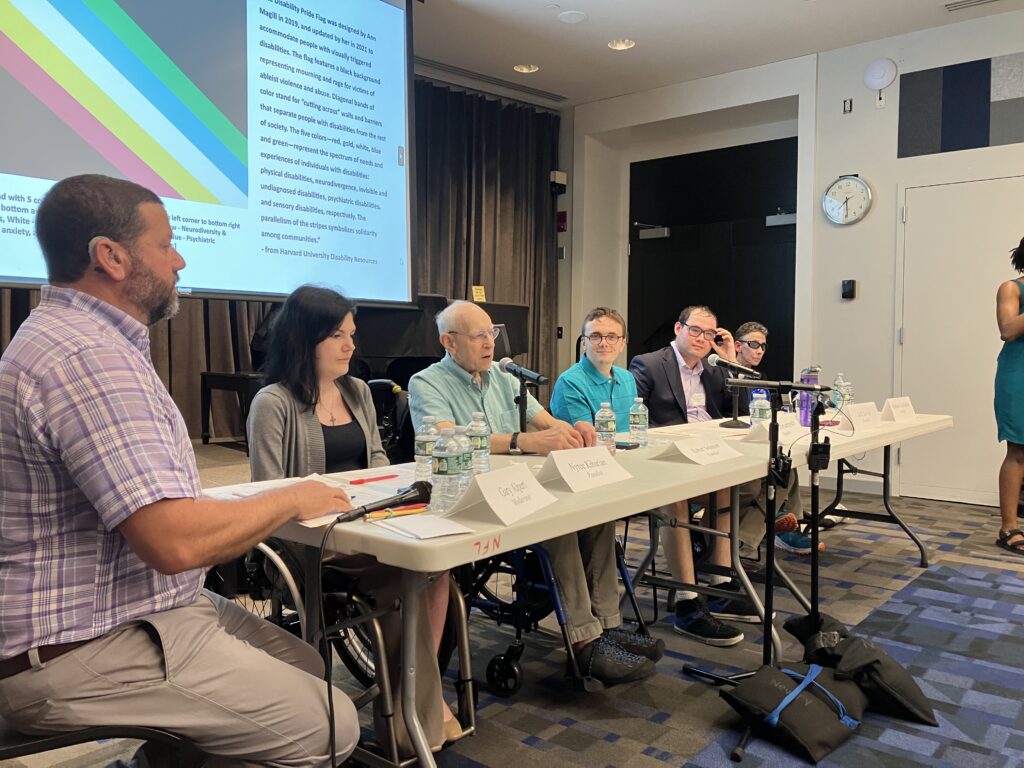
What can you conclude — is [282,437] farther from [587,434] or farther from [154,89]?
[154,89]

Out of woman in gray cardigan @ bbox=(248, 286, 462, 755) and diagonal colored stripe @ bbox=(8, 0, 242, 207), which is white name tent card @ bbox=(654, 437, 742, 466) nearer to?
woman in gray cardigan @ bbox=(248, 286, 462, 755)

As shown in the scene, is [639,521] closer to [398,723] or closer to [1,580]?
[398,723]

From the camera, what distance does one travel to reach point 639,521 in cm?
444

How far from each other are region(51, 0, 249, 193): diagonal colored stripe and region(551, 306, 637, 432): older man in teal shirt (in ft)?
5.33

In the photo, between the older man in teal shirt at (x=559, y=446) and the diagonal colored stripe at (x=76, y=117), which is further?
the diagonal colored stripe at (x=76, y=117)

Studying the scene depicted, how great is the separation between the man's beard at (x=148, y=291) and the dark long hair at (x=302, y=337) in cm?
81

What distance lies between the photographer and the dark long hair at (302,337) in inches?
81.6

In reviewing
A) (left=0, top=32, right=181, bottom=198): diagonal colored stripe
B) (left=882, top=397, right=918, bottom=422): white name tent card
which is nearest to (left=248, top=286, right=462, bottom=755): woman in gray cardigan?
(left=0, top=32, right=181, bottom=198): diagonal colored stripe

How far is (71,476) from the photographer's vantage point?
42.3 inches

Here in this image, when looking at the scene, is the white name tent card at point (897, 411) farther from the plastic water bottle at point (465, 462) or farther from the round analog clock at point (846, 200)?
the plastic water bottle at point (465, 462)

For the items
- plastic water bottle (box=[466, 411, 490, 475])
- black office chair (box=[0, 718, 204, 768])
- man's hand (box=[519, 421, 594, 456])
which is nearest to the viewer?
black office chair (box=[0, 718, 204, 768])

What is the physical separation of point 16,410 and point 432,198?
477 cm

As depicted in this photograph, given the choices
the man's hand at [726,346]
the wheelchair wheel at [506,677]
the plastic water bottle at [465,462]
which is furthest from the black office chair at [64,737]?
the man's hand at [726,346]

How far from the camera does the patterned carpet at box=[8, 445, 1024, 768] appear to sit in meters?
1.82
